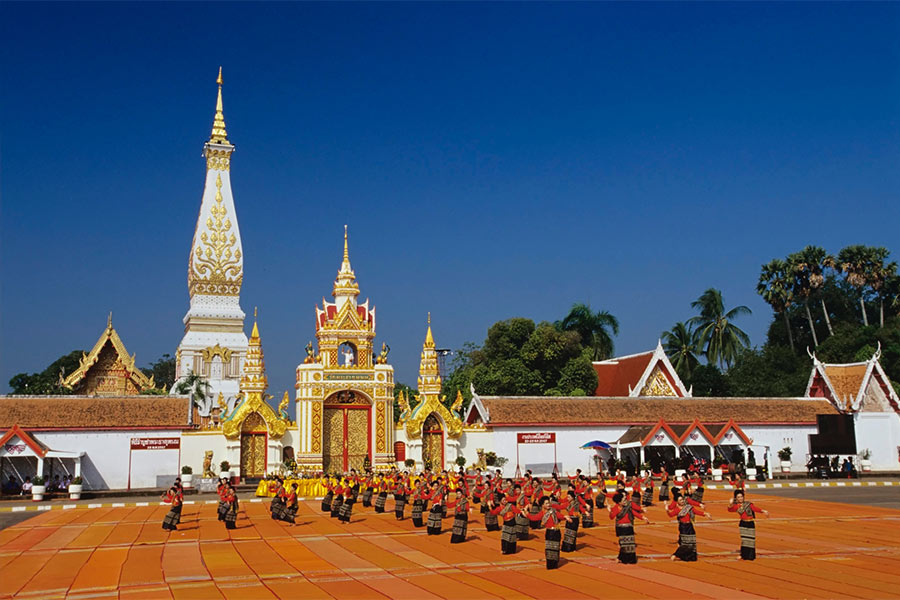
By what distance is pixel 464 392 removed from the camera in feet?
177

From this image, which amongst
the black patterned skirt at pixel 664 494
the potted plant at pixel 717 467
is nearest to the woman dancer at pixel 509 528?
the black patterned skirt at pixel 664 494

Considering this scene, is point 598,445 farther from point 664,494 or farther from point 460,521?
point 460,521

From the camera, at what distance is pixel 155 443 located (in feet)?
113

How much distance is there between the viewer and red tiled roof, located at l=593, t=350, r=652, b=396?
157 feet

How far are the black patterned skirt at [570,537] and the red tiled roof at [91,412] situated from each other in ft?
70.5

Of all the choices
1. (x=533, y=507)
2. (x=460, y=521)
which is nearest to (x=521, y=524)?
(x=460, y=521)

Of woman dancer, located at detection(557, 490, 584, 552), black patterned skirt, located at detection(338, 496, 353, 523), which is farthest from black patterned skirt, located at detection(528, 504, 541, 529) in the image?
black patterned skirt, located at detection(338, 496, 353, 523)

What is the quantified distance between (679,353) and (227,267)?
33156 millimetres

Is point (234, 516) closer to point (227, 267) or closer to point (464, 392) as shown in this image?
point (464, 392)

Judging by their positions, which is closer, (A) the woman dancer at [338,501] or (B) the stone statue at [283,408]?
(A) the woman dancer at [338,501]

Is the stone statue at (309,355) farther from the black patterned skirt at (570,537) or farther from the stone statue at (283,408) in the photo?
the black patterned skirt at (570,537)

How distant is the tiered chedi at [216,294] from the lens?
57844 millimetres

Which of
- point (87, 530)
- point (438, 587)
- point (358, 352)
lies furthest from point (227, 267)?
point (438, 587)

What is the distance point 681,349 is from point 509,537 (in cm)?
4755
